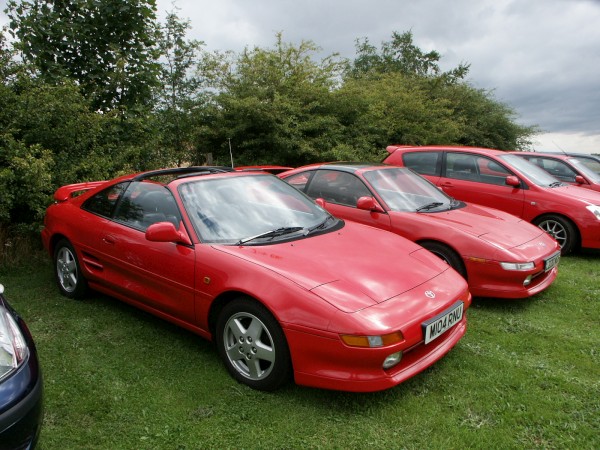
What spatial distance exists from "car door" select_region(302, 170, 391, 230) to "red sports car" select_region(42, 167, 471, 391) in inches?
43.2

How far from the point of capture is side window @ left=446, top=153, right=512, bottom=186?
6932 mm

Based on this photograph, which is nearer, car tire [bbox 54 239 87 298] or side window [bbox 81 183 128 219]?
side window [bbox 81 183 128 219]

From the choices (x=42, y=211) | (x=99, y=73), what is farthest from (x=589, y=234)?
(x=99, y=73)

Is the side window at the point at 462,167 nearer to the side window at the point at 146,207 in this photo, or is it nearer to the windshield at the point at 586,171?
the windshield at the point at 586,171

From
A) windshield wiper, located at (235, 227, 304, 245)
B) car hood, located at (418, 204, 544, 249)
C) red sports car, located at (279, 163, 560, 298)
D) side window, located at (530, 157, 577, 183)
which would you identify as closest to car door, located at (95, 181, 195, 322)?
windshield wiper, located at (235, 227, 304, 245)

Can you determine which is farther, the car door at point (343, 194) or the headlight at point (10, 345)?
the car door at point (343, 194)

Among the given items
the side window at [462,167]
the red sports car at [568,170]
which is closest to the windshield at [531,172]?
the side window at [462,167]

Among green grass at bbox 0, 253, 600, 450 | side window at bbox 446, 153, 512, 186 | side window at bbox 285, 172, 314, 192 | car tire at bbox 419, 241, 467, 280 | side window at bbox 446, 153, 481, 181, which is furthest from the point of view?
side window at bbox 446, 153, 481, 181

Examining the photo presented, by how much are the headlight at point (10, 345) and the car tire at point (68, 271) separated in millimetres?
2118

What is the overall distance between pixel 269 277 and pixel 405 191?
2939 millimetres

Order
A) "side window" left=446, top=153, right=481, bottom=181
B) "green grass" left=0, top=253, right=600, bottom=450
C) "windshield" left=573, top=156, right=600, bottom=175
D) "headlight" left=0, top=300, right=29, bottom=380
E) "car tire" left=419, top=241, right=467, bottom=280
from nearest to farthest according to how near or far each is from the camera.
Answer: "headlight" left=0, top=300, right=29, bottom=380
"green grass" left=0, top=253, right=600, bottom=450
"car tire" left=419, top=241, right=467, bottom=280
"side window" left=446, top=153, right=481, bottom=181
"windshield" left=573, top=156, right=600, bottom=175

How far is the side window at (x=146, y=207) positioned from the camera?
12.1ft

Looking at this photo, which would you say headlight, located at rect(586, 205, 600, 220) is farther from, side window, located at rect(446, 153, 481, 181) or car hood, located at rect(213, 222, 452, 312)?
car hood, located at rect(213, 222, 452, 312)

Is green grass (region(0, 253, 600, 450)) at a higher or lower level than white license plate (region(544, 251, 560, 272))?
lower
